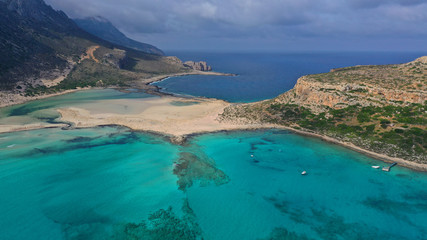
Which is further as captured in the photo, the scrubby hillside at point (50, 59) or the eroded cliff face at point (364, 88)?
the scrubby hillside at point (50, 59)

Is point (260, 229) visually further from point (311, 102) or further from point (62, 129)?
point (62, 129)

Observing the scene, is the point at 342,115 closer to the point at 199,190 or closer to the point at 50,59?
the point at 199,190

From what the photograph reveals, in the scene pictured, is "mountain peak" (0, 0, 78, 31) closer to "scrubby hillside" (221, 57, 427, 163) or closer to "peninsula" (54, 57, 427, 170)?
"peninsula" (54, 57, 427, 170)

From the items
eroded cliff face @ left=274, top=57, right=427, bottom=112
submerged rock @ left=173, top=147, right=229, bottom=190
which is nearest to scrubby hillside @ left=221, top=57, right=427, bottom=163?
eroded cliff face @ left=274, top=57, right=427, bottom=112

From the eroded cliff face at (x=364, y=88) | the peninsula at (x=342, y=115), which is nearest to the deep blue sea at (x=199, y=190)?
the peninsula at (x=342, y=115)

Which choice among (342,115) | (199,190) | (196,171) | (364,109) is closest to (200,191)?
(199,190)

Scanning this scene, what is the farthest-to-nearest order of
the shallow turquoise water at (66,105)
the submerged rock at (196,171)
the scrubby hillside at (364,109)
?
the shallow turquoise water at (66,105), the scrubby hillside at (364,109), the submerged rock at (196,171)

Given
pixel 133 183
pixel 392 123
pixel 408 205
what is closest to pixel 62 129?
pixel 133 183

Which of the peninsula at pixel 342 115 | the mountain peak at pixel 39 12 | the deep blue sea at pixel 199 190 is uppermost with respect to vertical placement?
the mountain peak at pixel 39 12

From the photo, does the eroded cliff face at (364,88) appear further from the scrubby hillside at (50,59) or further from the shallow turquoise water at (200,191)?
the scrubby hillside at (50,59)
